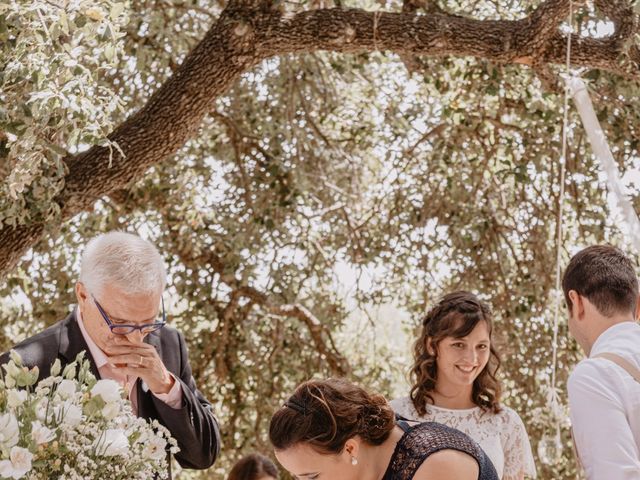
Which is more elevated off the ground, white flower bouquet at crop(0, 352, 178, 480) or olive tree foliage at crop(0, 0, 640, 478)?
olive tree foliage at crop(0, 0, 640, 478)

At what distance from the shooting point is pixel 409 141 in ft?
23.3

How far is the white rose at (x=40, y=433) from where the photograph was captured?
1986mm

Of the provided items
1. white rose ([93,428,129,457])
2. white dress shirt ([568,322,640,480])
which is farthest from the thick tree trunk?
white rose ([93,428,129,457])

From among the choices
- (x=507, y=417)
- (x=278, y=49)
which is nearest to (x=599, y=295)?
(x=507, y=417)

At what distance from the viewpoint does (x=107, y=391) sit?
2.13 m

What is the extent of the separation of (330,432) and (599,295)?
2.62 ft

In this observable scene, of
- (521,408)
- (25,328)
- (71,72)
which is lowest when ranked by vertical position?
(25,328)

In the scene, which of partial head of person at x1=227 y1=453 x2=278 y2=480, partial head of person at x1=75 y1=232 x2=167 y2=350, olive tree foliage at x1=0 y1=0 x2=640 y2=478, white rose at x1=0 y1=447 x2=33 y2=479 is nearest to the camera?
white rose at x1=0 y1=447 x2=33 y2=479

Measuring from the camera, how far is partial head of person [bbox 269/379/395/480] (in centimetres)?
260

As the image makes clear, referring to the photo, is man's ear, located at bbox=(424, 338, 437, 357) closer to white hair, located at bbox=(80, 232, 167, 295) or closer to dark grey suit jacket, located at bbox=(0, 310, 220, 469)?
dark grey suit jacket, located at bbox=(0, 310, 220, 469)

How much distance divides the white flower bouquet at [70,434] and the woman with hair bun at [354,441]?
50 cm

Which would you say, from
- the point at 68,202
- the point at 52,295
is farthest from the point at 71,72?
the point at 52,295

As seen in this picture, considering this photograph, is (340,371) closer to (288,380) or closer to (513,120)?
(288,380)

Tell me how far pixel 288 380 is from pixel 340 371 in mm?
364
